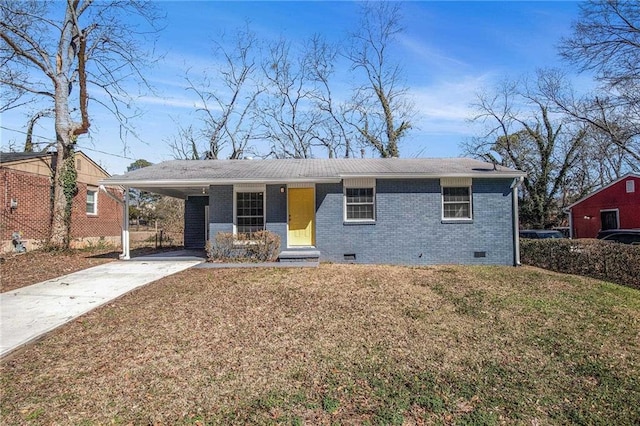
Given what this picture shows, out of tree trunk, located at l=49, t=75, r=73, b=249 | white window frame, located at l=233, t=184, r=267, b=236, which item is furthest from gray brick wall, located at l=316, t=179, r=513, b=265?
tree trunk, located at l=49, t=75, r=73, b=249

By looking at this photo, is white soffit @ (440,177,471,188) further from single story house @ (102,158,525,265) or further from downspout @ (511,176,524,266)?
downspout @ (511,176,524,266)

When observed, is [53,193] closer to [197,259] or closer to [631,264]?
[197,259]

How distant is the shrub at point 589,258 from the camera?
9383 millimetres

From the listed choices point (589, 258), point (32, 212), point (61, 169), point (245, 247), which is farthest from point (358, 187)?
point (32, 212)

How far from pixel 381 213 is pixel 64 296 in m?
8.49

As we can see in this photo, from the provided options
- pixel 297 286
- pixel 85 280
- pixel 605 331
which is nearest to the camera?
pixel 605 331

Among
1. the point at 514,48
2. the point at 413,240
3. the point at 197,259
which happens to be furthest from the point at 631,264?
the point at 197,259

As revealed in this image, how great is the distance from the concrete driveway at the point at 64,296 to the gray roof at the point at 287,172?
2655 mm

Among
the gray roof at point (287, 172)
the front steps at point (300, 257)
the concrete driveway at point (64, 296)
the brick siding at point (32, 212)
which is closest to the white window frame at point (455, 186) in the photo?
the gray roof at point (287, 172)

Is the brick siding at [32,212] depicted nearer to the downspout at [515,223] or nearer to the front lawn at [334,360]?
the front lawn at [334,360]

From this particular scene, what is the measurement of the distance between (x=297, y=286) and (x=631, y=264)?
333 inches

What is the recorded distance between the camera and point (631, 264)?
30.6 ft

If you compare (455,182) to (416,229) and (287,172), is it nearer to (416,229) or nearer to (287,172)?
(416,229)

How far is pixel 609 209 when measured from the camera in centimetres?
2056
